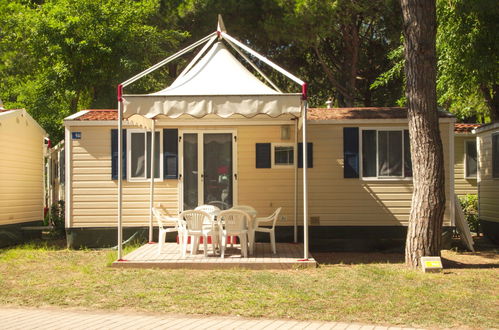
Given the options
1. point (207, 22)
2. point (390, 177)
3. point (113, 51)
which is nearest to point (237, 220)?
point (390, 177)

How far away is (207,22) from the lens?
19.9m

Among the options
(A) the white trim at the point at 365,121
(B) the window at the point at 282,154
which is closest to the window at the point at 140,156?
(B) the window at the point at 282,154

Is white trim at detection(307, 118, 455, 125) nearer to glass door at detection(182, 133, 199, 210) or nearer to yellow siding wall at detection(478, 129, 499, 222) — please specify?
yellow siding wall at detection(478, 129, 499, 222)

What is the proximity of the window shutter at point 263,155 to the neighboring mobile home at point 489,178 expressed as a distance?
483 centimetres

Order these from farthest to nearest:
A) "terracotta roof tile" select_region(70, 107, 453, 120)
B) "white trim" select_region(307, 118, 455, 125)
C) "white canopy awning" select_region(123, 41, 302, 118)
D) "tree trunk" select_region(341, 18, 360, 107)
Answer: "tree trunk" select_region(341, 18, 360, 107) < "terracotta roof tile" select_region(70, 107, 453, 120) < "white trim" select_region(307, 118, 455, 125) < "white canopy awning" select_region(123, 41, 302, 118)

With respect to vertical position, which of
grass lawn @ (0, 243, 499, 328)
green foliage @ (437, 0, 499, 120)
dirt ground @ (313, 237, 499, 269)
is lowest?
dirt ground @ (313, 237, 499, 269)

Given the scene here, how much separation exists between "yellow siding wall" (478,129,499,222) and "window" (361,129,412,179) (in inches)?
94.8

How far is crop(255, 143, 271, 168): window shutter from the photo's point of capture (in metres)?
11.6

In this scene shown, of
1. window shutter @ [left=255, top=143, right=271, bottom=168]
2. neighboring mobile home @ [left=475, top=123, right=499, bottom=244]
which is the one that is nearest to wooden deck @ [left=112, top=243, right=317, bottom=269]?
window shutter @ [left=255, top=143, right=271, bottom=168]

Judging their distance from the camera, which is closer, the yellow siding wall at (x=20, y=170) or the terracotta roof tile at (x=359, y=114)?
the terracotta roof tile at (x=359, y=114)

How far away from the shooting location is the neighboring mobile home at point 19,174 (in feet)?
39.0

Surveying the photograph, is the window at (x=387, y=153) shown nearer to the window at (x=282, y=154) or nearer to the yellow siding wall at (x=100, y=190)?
the window at (x=282, y=154)

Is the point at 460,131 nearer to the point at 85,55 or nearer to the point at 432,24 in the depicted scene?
the point at 432,24

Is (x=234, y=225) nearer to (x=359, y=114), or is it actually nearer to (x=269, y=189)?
(x=269, y=189)
